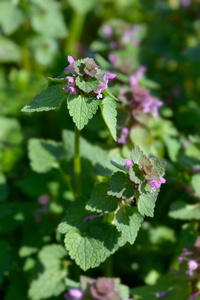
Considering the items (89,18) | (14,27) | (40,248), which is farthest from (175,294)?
(89,18)

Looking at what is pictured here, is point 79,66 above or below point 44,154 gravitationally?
above

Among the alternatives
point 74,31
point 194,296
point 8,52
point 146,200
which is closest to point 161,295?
point 194,296

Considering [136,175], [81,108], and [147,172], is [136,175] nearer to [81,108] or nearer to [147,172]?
[147,172]

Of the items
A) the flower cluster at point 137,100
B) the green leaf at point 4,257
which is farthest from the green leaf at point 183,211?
the green leaf at point 4,257

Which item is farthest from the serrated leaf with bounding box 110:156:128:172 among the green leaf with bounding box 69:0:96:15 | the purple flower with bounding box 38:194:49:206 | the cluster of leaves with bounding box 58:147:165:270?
the green leaf with bounding box 69:0:96:15

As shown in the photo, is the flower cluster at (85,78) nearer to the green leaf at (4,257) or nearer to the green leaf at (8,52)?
the green leaf at (4,257)
